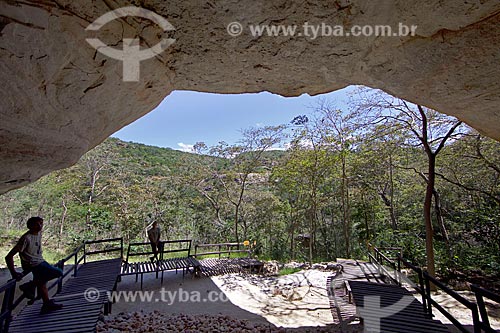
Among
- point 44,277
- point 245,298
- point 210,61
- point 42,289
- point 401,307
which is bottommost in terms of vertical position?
point 245,298

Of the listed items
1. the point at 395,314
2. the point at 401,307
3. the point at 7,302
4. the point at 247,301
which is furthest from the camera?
the point at 247,301

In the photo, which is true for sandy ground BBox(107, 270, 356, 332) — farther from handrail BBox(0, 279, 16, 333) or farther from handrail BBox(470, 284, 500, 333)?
handrail BBox(470, 284, 500, 333)

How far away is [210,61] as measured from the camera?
3.21 metres

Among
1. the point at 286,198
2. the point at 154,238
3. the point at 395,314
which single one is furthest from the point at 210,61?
the point at 286,198

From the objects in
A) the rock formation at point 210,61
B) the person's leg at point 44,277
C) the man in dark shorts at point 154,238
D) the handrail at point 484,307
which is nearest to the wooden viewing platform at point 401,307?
the handrail at point 484,307

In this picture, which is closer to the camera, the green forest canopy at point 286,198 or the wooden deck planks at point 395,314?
the wooden deck planks at point 395,314

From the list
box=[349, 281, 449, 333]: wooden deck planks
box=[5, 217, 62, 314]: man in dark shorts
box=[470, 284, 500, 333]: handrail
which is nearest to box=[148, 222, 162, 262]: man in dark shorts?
box=[5, 217, 62, 314]: man in dark shorts

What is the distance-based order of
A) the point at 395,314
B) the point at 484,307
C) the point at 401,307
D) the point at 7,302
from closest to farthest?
the point at 484,307, the point at 7,302, the point at 395,314, the point at 401,307

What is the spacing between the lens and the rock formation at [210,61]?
215 centimetres

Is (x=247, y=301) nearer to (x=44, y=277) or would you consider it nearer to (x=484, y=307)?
(x=44, y=277)

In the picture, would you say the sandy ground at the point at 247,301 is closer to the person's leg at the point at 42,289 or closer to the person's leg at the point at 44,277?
the person's leg at the point at 44,277

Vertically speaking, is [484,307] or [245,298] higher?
[484,307]

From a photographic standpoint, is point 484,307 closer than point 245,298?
Yes

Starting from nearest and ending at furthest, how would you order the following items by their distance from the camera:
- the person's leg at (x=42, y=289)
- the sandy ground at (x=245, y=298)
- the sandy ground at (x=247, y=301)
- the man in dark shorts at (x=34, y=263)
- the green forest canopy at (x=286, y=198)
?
the man in dark shorts at (x=34, y=263), the person's leg at (x=42, y=289), the sandy ground at (x=247, y=301), the sandy ground at (x=245, y=298), the green forest canopy at (x=286, y=198)
